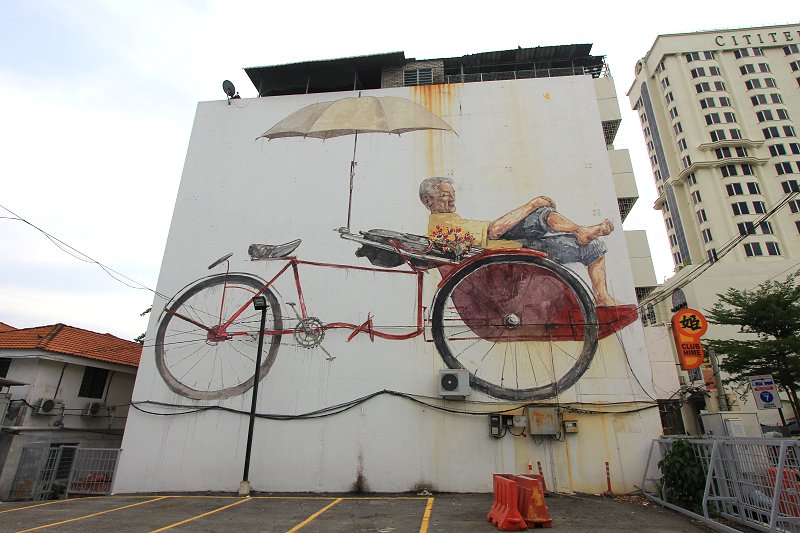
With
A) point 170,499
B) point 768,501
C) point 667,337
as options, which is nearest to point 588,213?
point 667,337

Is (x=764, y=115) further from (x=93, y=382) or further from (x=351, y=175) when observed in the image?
(x=93, y=382)

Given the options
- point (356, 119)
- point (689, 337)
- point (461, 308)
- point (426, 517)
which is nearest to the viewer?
point (426, 517)

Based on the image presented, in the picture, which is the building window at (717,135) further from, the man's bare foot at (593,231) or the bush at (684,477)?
the bush at (684,477)

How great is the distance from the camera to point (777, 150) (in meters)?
42.1

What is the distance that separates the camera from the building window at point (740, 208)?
40.2 m

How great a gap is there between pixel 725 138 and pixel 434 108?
140ft

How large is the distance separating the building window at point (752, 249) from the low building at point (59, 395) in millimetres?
46725

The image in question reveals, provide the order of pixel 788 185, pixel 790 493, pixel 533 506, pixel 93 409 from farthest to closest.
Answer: pixel 788 185, pixel 93 409, pixel 533 506, pixel 790 493

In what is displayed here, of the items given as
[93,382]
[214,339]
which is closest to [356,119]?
[214,339]

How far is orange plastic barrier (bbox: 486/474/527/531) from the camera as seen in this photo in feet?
21.7

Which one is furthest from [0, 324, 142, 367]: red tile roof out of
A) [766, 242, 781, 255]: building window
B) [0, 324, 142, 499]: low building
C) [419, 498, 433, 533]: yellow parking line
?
[766, 242, 781, 255]: building window

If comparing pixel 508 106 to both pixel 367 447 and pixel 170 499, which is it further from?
pixel 170 499

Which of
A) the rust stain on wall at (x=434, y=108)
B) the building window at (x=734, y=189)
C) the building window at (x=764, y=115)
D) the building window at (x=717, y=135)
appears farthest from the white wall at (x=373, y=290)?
the building window at (x=764, y=115)

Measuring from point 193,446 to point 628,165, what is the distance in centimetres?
1631
